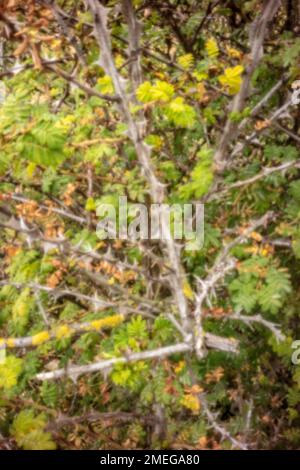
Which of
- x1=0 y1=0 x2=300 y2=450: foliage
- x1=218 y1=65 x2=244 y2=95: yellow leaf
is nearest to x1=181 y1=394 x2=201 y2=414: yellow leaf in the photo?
x1=0 y1=0 x2=300 y2=450: foliage

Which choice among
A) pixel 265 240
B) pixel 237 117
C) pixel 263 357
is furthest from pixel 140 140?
pixel 263 357

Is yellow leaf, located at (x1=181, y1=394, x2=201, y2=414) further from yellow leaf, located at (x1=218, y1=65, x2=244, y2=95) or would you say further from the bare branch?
yellow leaf, located at (x1=218, y1=65, x2=244, y2=95)

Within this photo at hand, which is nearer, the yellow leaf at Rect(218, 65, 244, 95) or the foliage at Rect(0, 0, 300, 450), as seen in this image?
the foliage at Rect(0, 0, 300, 450)

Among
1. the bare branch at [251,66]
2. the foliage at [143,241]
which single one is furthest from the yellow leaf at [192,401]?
the bare branch at [251,66]

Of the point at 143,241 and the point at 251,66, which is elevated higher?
the point at 251,66

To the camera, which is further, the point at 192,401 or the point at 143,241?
the point at 143,241

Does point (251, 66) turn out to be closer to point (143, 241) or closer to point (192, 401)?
point (143, 241)

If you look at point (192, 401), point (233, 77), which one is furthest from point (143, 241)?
point (233, 77)

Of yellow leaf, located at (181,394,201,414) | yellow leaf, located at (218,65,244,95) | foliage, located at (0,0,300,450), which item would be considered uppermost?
yellow leaf, located at (218,65,244,95)

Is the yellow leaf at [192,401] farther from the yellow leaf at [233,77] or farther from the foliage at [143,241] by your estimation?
the yellow leaf at [233,77]

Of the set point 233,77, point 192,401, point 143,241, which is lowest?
point 192,401
